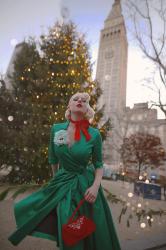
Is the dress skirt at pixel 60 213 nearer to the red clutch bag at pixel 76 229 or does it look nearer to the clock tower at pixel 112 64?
the red clutch bag at pixel 76 229

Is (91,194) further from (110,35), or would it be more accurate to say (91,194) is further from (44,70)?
(110,35)

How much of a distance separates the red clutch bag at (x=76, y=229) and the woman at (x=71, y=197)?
0.04 m

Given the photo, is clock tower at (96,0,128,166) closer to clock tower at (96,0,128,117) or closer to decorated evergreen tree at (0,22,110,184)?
clock tower at (96,0,128,117)

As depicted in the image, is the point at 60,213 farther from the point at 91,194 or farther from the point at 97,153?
the point at 97,153

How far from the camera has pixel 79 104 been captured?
Result: 5.94 ft

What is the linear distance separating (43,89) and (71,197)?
6385 mm

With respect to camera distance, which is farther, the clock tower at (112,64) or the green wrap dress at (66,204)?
the clock tower at (112,64)

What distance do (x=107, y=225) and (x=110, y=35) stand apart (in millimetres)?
81608

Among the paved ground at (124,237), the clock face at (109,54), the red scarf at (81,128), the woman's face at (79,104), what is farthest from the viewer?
the clock face at (109,54)

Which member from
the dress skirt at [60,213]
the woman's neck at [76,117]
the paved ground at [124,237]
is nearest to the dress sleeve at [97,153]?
the dress skirt at [60,213]

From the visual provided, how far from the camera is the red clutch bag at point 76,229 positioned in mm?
1320

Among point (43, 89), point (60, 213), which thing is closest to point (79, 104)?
point (60, 213)

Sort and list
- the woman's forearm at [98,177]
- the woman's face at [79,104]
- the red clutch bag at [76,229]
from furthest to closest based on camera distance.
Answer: the woman's face at [79,104] → the woman's forearm at [98,177] → the red clutch bag at [76,229]

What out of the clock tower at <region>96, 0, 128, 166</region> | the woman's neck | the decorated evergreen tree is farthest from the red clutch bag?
the clock tower at <region>96, 0, 128, 166</region>
